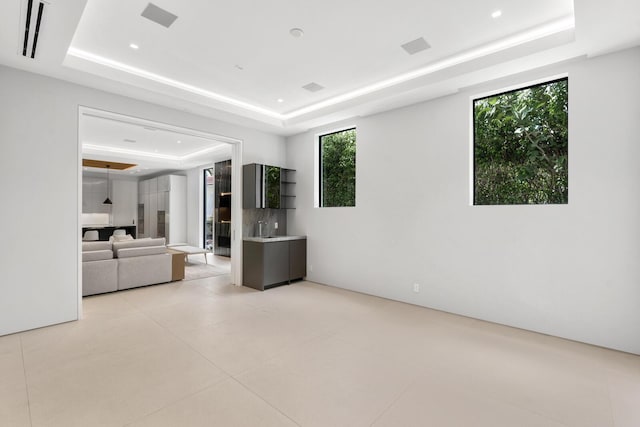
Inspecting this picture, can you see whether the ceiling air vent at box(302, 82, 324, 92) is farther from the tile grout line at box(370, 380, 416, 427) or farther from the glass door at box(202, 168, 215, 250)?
the glass door at box(202, 168, 215, 250)

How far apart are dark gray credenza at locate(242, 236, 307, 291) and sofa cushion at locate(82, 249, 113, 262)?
2286 millimetres

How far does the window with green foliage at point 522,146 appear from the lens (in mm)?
3562

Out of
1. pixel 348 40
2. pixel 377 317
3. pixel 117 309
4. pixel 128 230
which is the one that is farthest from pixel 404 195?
pixel 128 230

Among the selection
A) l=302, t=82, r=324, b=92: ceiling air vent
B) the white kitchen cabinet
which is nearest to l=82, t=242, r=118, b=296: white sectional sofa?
l=302, t=82, r=324, b=92: ceiling air vent

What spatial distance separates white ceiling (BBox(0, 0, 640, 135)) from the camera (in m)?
2.79

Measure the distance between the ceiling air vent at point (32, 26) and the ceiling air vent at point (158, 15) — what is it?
0.76 m

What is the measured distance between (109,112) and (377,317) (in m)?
4.63

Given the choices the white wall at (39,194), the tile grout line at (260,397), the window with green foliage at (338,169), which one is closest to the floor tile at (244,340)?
the tile grout line at (260,397)

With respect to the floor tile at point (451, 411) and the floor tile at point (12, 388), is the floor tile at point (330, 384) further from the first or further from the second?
the floor tile at point (12, 388)

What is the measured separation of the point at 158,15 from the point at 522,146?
435 cm

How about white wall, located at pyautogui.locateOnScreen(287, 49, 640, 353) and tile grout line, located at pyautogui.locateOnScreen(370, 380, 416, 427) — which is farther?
white wall, located at pyautogui.locateOnScreen(287, 49, 640, 353)

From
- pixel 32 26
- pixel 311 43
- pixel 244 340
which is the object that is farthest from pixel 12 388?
pixel 311 43

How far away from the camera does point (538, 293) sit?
139 inches

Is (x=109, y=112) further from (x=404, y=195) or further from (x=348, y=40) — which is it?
(x=404, y=195)
